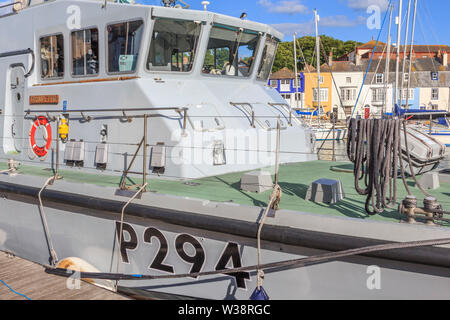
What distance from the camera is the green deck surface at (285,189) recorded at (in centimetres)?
418

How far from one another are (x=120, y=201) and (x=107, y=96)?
1853 millimetres

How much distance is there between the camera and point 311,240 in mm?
3664

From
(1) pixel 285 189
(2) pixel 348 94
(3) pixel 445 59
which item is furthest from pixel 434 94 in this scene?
(1) pixel 285 189

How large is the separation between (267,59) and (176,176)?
3.00m

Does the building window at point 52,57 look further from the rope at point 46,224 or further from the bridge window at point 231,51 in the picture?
the bridge window at point 231,51

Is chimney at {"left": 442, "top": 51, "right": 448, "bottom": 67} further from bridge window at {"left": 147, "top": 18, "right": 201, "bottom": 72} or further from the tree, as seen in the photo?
bridge window at {"left": 147, "top": 18, "right": 201, "bottom": 72}

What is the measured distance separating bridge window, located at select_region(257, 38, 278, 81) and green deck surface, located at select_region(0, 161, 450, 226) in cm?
178

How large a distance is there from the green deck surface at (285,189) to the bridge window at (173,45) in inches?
65.0

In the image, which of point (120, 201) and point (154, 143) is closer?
point (120, 201)

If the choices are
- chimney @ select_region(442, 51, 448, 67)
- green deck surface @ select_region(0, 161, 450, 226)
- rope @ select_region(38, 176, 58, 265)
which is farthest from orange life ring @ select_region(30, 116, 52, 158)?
chimney @ select_region(442, 51, 448, 67)
